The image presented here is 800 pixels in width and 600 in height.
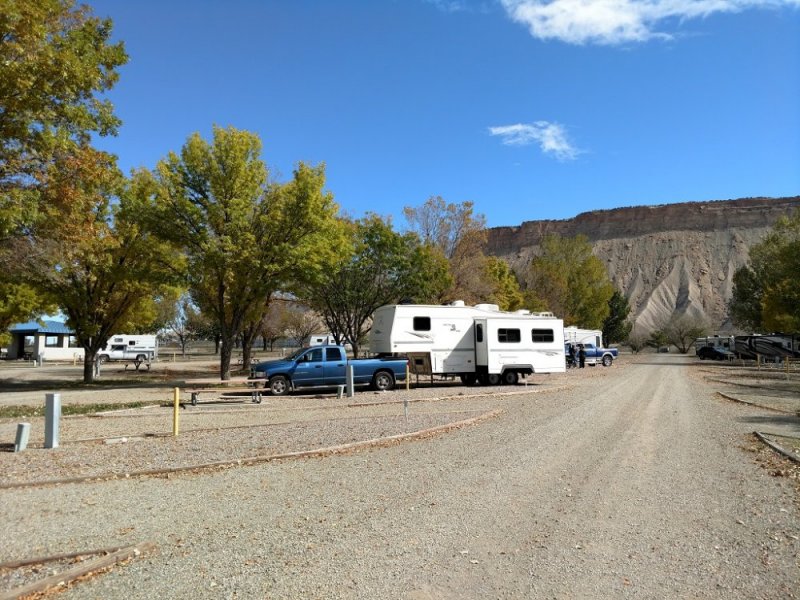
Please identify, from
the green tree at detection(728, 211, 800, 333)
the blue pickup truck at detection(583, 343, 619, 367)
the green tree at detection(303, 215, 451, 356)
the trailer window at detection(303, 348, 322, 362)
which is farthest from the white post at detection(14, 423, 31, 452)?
the blue pickup truck at detection(583, 343, 619, 367)

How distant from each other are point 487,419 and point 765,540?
8.21 metres

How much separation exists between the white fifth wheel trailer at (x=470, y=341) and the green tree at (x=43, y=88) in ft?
39.0

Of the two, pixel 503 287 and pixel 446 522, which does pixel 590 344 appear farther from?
pixel 446 522

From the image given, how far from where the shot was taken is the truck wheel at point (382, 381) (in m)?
21.5

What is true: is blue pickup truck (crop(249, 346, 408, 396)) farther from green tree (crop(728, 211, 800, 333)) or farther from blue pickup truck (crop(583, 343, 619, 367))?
green tree (crop(728, 211, 800, 333))

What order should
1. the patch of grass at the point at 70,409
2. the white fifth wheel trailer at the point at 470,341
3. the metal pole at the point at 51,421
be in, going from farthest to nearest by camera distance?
the white fifth wheel trailer at the point at 470,341
the patch of grass at the point at 70,409
the metal pole at the point at 51,421

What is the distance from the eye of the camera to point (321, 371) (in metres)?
20.6

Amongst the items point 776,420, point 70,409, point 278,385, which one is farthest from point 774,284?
point 70,409

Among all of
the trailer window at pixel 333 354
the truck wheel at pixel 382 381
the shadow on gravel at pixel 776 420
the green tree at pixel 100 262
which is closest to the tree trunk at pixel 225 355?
the green tree at pixel 100 262

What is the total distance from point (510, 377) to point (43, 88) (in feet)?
60.2

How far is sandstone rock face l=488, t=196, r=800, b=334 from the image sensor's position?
9725 centimetres

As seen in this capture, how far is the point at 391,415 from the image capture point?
14141 millimetres

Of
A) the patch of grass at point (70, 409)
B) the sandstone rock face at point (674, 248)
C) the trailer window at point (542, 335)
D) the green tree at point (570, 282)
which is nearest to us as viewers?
the patch of grass at point (70, 409)

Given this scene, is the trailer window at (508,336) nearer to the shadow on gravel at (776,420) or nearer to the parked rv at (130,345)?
the shadow on gravel at (776,420)
